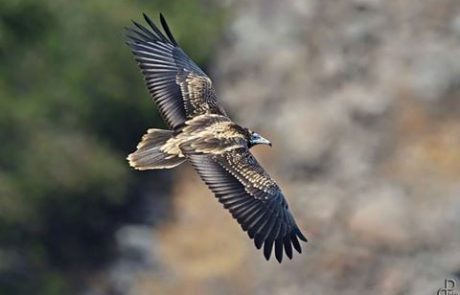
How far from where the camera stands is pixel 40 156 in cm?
2386

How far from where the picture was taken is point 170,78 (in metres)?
14.9

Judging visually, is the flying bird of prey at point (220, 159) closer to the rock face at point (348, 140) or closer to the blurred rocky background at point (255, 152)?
the rock face at point (348, 140)

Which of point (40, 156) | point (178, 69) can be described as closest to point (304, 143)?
point (40, 156)

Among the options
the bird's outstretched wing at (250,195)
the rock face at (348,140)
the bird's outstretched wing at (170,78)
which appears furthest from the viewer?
the rock face at (348,140)

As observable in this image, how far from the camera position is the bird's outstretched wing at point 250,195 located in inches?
527

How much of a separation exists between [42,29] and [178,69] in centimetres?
1060

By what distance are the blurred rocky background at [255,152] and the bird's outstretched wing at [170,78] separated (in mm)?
7757

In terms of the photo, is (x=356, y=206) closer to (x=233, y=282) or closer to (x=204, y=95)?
(x=233, y=282)

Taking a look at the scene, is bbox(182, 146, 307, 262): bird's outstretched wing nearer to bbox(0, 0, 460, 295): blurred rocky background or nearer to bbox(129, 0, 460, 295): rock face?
bbox(129, 0, 460, 295): rock face

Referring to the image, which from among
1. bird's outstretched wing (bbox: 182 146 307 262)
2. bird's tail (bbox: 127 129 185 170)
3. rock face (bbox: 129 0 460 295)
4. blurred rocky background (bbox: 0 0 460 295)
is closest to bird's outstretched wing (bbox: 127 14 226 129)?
bird's tail (bbox: 127 129 185 170)

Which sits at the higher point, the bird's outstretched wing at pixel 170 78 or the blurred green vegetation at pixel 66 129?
the blurred green vegetation at pixel 66 129

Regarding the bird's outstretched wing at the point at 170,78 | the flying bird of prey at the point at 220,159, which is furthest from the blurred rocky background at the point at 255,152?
the flying bird of prey at the point at 220,159
